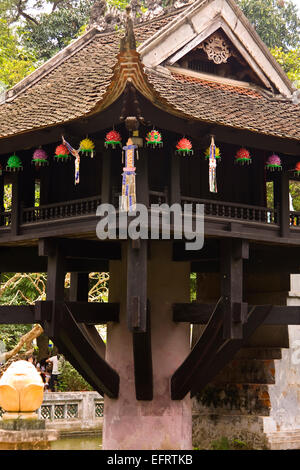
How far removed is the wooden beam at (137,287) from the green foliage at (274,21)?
74.8ft

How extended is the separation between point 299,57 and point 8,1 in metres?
12.1

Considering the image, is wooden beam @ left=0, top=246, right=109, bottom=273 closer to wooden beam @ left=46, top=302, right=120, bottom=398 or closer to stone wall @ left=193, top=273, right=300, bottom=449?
wooden beam @ left=46, top=302, right=120, bottom=398

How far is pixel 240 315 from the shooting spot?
12.0 meters

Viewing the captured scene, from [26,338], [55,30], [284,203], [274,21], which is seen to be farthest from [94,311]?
[274,21]

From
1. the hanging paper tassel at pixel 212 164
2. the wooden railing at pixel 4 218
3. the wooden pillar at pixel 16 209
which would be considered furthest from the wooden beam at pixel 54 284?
the hanging paper tassel at pixel 212 164

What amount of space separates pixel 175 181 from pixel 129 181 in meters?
1.01

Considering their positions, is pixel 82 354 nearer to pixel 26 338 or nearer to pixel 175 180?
pixel 175 180

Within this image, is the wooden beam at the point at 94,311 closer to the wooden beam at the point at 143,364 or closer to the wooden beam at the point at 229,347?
the wooden beam at the point at 143,364

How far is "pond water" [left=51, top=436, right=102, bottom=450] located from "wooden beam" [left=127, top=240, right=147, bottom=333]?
280 inches

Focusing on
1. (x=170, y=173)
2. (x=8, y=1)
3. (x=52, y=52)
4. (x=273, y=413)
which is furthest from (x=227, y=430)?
(x=8, y=1)

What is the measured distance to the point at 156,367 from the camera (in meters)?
13.0

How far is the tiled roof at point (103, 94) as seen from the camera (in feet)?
38.4

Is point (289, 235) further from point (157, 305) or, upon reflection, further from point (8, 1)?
point (8, 1)
